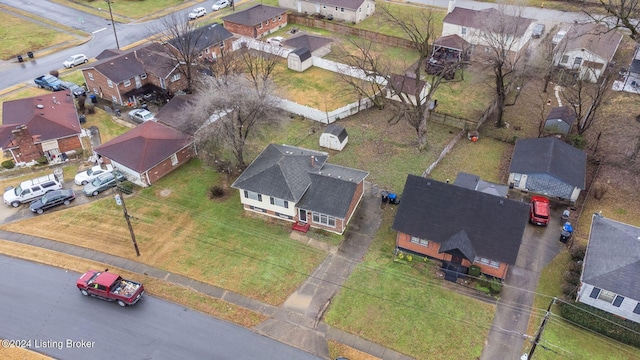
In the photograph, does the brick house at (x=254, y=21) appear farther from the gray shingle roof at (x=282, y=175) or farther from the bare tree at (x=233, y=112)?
the gray shingle roof at (x=282, y=175)

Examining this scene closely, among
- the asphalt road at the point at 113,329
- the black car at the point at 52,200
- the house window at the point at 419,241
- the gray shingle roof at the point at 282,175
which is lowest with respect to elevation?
the asphalt road at the point at 113,329

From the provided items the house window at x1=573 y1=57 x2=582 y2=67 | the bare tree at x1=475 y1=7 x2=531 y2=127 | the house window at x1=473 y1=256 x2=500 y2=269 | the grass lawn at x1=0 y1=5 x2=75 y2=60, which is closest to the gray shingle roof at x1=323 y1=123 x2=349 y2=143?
the bare tree at x1=475 y1=7 x2=531 y2=127

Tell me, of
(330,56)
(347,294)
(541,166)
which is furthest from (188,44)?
(541,166)

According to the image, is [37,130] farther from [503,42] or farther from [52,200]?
[503,42]

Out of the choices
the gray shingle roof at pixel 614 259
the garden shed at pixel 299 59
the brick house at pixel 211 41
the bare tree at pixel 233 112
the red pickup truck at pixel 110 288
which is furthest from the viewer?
the garden shed at pixel 299 59

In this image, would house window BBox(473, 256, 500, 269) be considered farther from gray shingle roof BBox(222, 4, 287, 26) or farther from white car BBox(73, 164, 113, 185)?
gray shingle roof BBox(222, 4, 287, 26)

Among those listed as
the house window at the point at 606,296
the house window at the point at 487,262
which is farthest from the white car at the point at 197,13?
the house window at the point at 606,296

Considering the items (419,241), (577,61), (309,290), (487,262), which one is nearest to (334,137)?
(419,241)

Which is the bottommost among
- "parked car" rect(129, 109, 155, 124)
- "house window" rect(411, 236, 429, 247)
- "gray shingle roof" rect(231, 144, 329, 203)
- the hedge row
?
the hedge row
